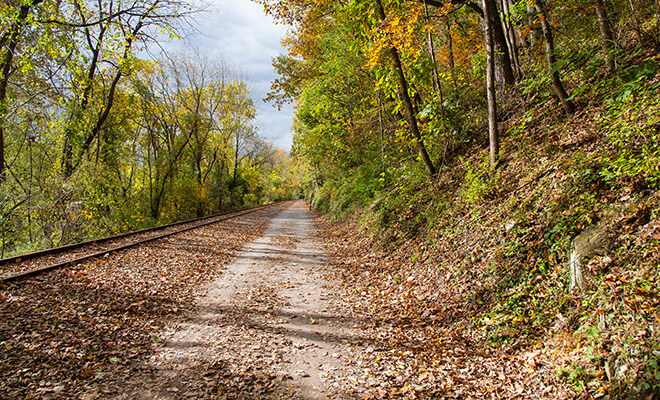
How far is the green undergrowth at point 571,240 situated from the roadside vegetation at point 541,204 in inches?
0.6

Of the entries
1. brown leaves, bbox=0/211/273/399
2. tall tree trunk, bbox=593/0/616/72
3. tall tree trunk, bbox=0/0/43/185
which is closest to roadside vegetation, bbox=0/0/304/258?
tall tree trunk, bbox=0/0/43/185

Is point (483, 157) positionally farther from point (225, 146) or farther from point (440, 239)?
point (225, 146)

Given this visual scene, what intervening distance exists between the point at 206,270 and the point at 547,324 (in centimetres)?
712

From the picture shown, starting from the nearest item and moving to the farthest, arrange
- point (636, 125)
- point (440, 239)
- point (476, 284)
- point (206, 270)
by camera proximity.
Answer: point (636, 125), point (476, 284), point (440, 239), point (206, 270)

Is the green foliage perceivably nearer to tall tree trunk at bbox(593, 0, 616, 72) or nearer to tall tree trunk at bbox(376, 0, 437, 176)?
tall tree trunk at bbox(593, 0, 616, 72)

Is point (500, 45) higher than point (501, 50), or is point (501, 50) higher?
point (500, 45)

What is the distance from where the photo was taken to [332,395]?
10.7ft

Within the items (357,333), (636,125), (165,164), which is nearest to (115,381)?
(357,333)

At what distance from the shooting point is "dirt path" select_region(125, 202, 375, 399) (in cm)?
338

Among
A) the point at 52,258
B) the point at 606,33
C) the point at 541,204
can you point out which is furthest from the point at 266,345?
the point at 606,33

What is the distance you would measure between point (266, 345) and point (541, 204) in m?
4.41

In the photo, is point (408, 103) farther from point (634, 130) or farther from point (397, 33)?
point (634, 130)

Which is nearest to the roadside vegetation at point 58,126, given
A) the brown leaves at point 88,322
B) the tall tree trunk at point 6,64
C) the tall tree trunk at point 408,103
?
the tall tree trunk at point 6,64

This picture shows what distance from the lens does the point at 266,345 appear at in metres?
4.26
